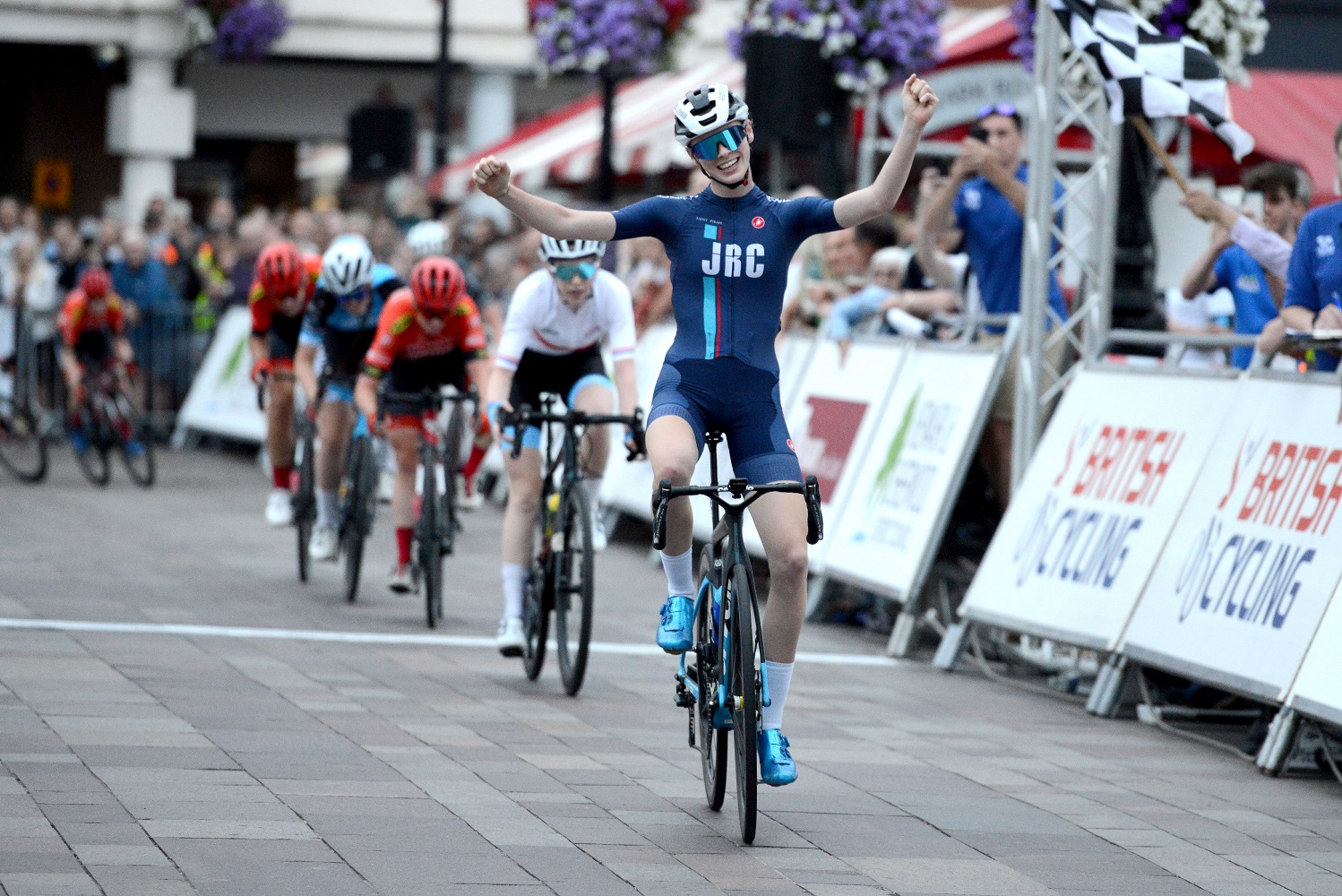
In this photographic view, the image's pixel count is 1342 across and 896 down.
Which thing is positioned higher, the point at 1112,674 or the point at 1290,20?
the point at 1290,20

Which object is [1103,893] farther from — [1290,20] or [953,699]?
[1290,20]

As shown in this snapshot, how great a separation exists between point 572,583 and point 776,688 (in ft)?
7.69

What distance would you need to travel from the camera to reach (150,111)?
99.3ft

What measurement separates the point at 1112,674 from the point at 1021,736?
81cm

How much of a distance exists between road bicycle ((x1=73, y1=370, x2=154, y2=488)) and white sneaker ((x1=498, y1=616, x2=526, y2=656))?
29.7ft

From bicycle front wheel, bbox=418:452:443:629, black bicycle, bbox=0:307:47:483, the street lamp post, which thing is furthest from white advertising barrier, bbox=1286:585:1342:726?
the street lamp post

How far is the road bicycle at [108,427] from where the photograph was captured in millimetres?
17328

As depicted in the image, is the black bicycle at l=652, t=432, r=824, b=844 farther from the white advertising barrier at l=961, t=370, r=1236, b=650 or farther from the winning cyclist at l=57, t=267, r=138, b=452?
the winning cyclist at l=57, t=267, r=138, b=452

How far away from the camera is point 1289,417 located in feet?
26.8

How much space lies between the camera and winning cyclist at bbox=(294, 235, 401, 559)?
36.9 ft

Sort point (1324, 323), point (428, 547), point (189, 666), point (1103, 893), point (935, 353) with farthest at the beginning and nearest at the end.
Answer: point (935, 353) < point (428, 547) < point (189, 666) < point (1324, 323) < point (1103, 893)

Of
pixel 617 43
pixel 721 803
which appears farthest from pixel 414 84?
pixel 721 803

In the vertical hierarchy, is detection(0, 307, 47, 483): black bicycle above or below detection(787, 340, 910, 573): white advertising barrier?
below

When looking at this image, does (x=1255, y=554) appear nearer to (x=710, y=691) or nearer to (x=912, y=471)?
(x=710, y=691)
